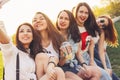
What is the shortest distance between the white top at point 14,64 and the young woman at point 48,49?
0.06m

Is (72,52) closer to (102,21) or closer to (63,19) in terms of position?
(63,19)

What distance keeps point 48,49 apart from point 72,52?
248 millimetres

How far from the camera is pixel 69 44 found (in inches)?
101

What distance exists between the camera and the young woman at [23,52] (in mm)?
2225

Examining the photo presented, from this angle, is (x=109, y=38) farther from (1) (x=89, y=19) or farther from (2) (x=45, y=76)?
(2) (x=45, y=76)

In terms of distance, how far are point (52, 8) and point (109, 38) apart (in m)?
0.57

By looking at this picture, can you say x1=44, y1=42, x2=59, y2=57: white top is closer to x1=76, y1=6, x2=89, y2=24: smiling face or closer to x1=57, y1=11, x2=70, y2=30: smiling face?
x1=57, y1=11, x2=70, y2=30: smiling face

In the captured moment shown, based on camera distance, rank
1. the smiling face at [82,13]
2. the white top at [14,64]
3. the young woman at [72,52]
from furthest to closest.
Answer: the smiling face at [82,13] < the young woman at [72,52] < the white top at [14,64]

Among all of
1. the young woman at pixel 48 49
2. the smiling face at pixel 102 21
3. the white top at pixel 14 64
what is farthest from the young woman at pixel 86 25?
the white top at pixel 14 64

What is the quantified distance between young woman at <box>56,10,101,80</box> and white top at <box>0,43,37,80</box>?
0.31m

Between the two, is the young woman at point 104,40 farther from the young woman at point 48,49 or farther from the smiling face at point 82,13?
the young woman at point 48,49

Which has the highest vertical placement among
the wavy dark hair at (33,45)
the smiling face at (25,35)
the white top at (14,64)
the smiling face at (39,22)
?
the smiling face at (39,22)

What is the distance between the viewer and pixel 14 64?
7.38ft

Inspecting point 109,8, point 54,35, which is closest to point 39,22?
point 54,35
